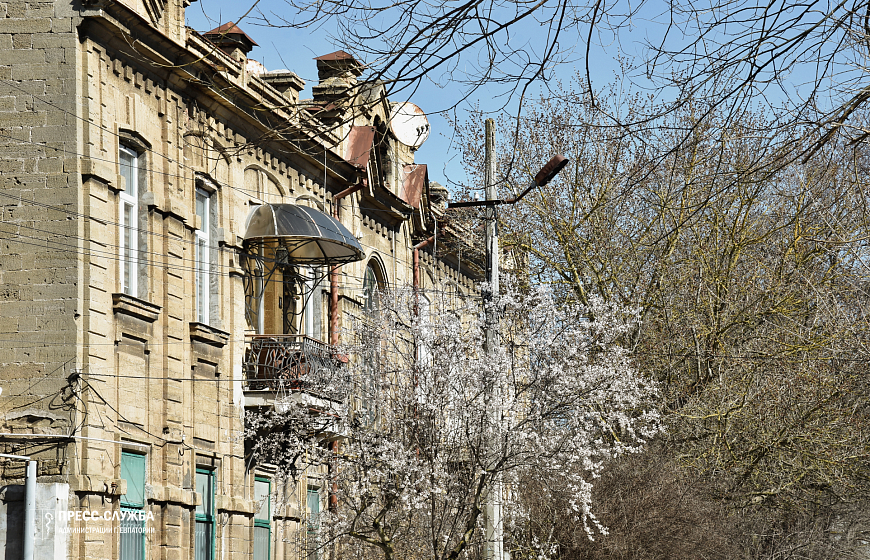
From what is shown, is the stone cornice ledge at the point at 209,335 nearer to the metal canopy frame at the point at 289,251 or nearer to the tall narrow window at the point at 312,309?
the metal canopy frame at the point at 289,251

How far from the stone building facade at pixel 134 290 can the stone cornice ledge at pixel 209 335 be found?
0.12ft

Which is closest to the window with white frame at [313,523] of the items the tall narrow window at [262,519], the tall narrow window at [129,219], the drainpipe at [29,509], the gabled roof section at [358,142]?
the tall narrow window at [262,519]

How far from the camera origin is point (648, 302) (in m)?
25.8

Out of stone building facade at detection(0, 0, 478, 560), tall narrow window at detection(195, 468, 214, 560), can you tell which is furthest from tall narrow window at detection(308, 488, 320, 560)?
tall narrow window at detection(195, 468, 214, 560)

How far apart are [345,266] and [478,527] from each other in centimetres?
724

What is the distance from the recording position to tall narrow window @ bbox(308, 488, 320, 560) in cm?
2056

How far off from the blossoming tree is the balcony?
8 centimetres

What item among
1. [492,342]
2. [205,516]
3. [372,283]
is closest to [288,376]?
[205,516]

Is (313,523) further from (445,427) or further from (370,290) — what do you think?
(370,290)

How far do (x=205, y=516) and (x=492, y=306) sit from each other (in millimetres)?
5564

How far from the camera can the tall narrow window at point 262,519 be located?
19953 millimetres

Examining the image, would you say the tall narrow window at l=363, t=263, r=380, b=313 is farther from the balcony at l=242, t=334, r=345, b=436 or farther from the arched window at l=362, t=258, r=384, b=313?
the balcony at l=242, t=334, r=345, b=436

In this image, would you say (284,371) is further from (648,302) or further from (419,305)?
(648,302)

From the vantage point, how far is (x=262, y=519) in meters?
20.2
